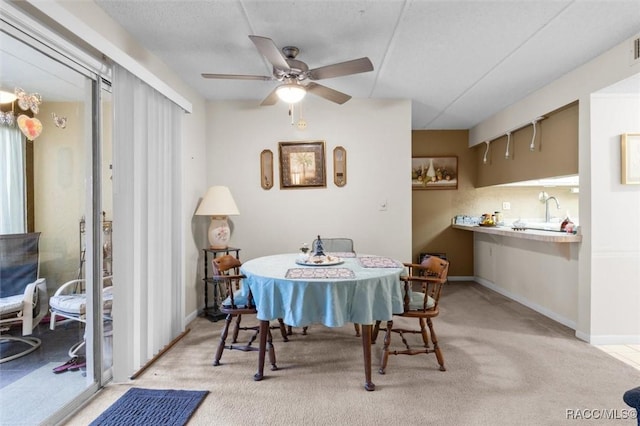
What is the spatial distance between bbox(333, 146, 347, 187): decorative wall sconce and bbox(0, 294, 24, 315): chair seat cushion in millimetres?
3034

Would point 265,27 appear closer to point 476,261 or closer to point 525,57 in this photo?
point 525,57

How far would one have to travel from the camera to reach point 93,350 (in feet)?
7.22

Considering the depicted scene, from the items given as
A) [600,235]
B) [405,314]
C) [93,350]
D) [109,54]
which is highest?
[109,54]

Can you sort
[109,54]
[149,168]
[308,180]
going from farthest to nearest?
[308,180] < [149,168] < [109,54]

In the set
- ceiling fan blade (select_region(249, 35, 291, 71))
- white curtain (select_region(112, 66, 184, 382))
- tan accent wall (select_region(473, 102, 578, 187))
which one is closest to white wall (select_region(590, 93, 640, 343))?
tan accent wall (select_region(473, 102, 578, 187))

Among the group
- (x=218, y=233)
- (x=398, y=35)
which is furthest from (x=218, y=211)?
(x=398, y=35)

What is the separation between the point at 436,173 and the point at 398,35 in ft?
11.0

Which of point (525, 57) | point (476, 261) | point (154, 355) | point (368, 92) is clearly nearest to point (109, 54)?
point (154, 355)

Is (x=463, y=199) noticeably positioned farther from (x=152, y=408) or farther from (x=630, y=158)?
(x=152, y=408)

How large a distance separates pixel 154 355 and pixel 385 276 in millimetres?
1971

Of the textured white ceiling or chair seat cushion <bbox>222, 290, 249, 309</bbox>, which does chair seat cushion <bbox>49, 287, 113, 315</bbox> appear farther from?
the textured white ceiling

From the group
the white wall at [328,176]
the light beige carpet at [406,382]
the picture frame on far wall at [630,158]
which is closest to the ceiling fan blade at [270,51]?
the white wall at [328,176]

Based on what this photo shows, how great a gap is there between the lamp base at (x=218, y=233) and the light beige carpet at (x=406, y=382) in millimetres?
920

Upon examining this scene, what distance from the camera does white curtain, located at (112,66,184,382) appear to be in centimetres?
227
